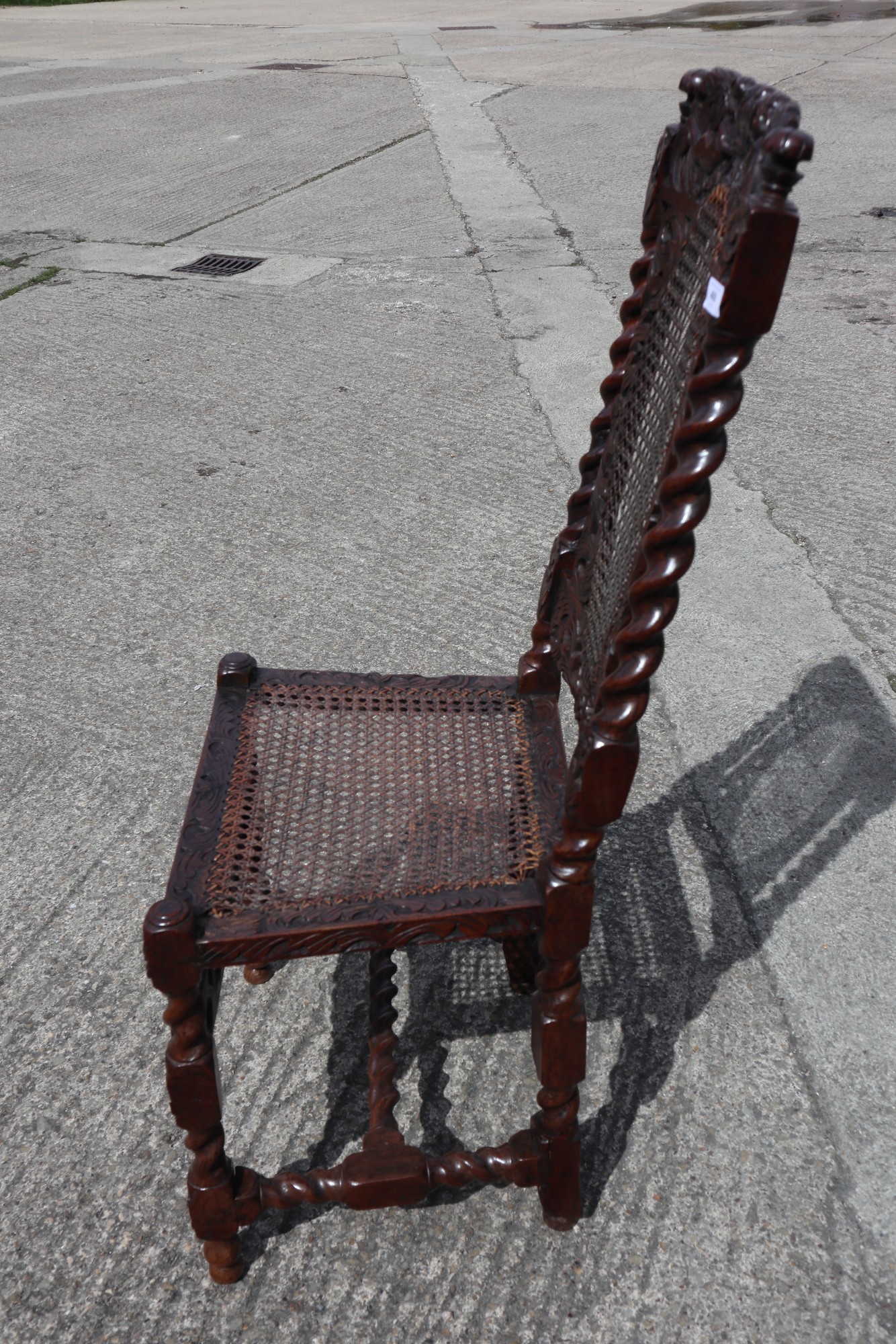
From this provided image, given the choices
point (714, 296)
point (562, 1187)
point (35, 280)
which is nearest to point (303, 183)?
point (35, 280)

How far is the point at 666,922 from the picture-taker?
7.14ft

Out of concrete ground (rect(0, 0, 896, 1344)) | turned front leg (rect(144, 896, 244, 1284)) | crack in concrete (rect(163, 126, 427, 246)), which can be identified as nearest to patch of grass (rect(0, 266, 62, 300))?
concrete ground (rect(0, 0, 896, 1344))

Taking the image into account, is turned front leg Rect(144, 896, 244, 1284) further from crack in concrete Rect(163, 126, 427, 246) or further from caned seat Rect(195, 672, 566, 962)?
crack in concrete Rect(163, 126, 427, 246)

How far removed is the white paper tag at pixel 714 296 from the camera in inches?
43.5

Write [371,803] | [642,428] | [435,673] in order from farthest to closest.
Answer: [435,673], [371,803], [642,428]

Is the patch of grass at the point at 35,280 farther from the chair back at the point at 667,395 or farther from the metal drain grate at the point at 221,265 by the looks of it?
the chair back at the point at 667,395

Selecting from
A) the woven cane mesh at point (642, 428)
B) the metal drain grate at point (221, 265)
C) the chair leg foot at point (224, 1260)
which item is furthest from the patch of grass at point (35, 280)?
the chair leg foot at point (224, 1260)

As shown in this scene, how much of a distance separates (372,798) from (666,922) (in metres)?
0.76

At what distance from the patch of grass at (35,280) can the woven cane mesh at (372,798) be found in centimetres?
491

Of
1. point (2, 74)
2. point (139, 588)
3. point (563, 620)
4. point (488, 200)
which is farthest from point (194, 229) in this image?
point (2, 74)

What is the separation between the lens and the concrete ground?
161 centimetres

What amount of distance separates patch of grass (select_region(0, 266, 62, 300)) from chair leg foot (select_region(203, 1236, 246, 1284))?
18.3 feet

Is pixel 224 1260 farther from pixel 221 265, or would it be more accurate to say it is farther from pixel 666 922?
pixel 221 265

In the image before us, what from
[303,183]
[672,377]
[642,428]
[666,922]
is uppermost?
[672,377]
